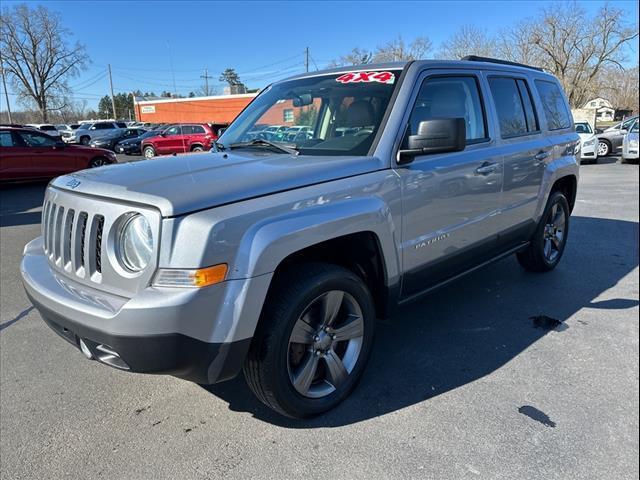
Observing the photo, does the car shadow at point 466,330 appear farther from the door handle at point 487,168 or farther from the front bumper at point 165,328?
the door handle at point 487,168

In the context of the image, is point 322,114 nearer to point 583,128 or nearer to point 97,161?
point 97,161

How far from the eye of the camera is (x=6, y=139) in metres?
12.9

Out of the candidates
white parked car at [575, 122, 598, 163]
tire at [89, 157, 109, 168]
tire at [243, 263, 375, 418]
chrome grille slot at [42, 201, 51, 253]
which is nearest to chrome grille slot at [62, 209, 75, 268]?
chrome grille slot at [42, 201, 51, 253]

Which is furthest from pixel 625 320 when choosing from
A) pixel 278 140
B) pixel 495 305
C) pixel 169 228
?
pixel 169 228

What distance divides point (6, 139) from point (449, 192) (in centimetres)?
1336

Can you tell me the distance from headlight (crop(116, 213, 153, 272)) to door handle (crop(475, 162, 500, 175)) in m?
2.44

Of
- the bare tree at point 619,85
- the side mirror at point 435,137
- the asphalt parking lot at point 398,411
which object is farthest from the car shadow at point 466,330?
the bare tree at point 619,85

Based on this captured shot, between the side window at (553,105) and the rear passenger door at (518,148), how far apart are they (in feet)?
0.99

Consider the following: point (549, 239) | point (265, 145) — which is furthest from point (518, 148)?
point (265, 145)

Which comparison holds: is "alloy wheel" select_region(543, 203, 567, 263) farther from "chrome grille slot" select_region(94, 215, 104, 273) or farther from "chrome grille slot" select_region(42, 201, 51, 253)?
"chrome grille slot" select_region(42, 201, 51, 253)

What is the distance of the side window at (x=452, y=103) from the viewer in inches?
131

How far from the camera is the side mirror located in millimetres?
2914

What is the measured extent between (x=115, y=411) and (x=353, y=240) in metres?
1.74

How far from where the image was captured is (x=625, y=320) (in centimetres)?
413
